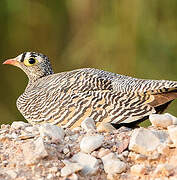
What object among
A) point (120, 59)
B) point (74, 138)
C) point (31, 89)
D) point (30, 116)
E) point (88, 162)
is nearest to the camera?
point (88, 162)

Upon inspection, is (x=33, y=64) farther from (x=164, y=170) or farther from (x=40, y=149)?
(x=164, y=170)

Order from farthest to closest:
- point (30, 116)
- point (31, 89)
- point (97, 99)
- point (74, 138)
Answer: point (31, 89) < point (30, 116) < point (97, 99) < point (74, 138)

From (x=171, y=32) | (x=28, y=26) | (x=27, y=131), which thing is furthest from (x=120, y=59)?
(x=27, y=131)

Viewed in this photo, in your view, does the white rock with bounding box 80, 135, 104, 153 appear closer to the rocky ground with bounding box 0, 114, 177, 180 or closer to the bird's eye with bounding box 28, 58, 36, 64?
the rocky ground with bounding box 0, 114, 177, 180

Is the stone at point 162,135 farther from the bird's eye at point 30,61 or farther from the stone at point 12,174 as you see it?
the bird's eye at point 30,61

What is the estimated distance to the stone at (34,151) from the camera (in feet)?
11.3

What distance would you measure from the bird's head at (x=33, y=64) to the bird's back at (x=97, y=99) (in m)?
1.08

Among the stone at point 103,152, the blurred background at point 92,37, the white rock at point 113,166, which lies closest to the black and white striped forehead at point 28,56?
the blurred background at point 92,37

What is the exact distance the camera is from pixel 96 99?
5309 millimetres

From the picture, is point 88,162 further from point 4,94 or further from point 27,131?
point 4,94

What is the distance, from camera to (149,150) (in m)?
3.53

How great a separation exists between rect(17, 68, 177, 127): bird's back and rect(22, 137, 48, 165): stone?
5.20 ft

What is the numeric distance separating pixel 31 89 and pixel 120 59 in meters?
3.25

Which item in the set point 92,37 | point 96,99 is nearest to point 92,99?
point 96,99
